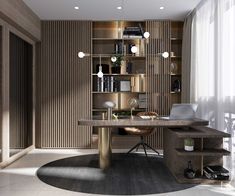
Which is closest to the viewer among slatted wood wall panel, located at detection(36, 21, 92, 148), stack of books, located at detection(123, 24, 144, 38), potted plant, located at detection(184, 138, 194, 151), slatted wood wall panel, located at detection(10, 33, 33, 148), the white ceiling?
potted plant, located at detection(184, 138, 194, 151)

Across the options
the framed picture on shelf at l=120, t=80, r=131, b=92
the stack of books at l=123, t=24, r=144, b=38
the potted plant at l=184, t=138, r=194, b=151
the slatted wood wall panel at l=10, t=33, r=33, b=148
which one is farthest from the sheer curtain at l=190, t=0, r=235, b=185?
the slatted wood wall panel at l=10, t=33, r=33, b=148

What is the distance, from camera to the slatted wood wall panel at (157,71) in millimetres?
6520

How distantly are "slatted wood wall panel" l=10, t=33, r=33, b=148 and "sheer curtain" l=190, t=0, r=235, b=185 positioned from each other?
3236 mm

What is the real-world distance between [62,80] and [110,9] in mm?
1831

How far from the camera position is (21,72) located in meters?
5.67

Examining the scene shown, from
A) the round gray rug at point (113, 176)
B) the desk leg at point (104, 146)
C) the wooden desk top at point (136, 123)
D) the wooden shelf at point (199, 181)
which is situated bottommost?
the round gray rug at point (113, 176)

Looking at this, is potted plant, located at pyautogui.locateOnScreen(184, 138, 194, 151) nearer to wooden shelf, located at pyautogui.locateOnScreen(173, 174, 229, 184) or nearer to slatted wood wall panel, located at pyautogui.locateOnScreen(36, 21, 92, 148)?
wooden shelf, located at pyautogui.locateOnScreen(173, 174, 229, 184)

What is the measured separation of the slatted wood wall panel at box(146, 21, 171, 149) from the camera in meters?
6.52

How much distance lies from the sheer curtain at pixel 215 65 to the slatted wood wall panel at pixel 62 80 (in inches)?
91.1

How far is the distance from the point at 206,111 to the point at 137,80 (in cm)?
203

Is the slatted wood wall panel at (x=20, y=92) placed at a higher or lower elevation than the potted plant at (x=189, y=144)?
higher

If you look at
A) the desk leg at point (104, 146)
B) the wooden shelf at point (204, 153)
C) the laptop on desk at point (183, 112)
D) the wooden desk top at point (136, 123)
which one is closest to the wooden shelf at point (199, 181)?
the wooden shelf at point (204, 153)

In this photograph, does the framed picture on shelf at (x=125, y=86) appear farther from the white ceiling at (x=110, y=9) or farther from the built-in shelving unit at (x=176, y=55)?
the white ceiling at (x=110, y=9)

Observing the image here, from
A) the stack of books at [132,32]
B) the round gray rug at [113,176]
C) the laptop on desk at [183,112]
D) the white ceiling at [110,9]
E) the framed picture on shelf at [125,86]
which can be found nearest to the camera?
the round gray rug at [113,176]
